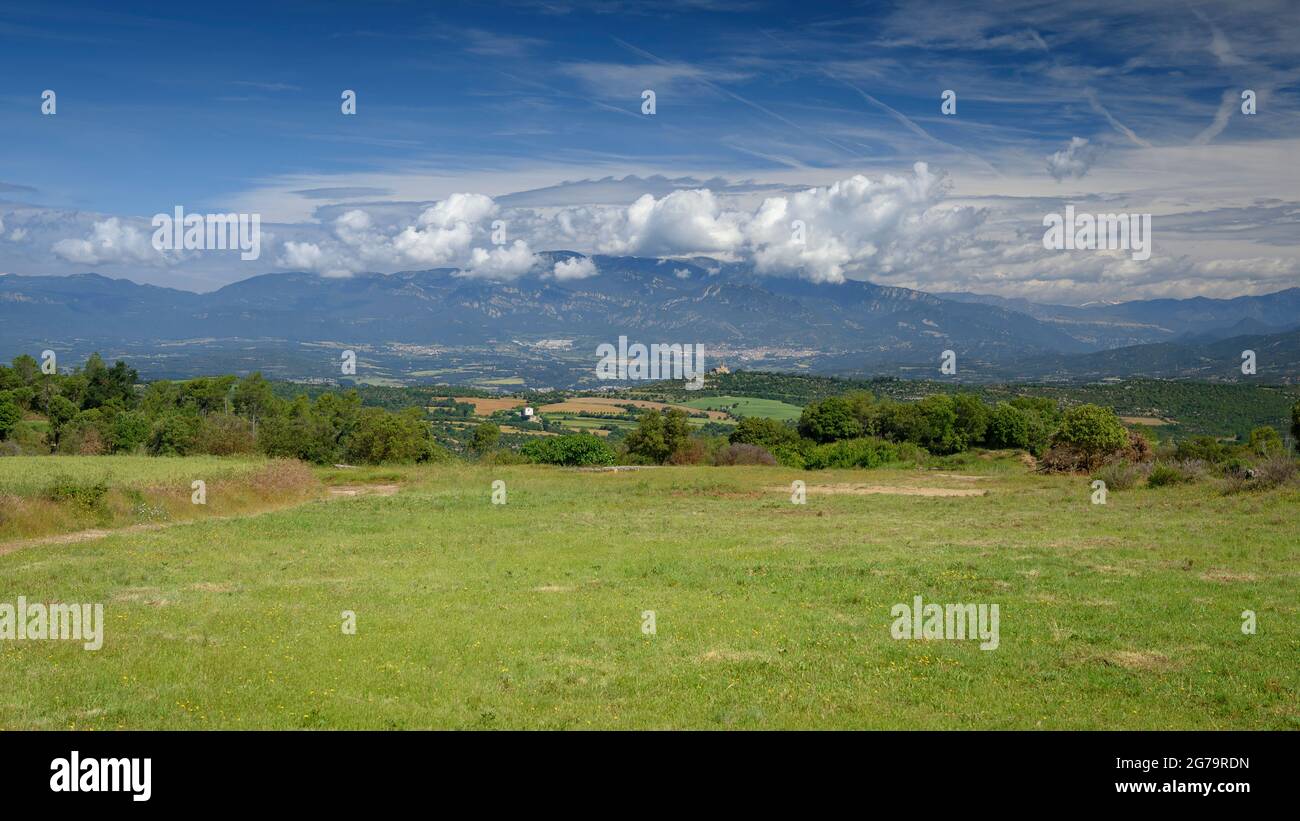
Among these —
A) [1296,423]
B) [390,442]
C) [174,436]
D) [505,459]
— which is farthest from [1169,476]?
[174,436]

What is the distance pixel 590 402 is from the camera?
498 feet

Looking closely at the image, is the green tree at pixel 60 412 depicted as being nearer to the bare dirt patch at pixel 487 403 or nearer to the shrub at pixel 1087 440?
the bare dirt patch at pixel 487 403

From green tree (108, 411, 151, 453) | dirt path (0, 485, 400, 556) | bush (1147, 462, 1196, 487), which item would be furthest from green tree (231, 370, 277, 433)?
bush (1147, 462, 1196, 487)

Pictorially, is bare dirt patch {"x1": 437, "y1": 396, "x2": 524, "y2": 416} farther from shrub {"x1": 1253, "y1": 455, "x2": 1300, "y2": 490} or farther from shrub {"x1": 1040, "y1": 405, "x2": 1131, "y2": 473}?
shrub {"x1": 1253, "y1": 455, "x2": 1300, "y2": 490}

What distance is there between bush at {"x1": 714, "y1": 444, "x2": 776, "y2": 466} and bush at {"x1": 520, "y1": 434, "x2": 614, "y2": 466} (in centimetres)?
881

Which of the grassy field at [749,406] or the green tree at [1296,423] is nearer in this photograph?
the green tree at [1296,423]

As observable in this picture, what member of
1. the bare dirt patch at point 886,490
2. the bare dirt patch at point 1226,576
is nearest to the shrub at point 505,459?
the bare dirt patch at point 886,490

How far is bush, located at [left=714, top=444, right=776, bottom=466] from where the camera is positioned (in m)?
68.4

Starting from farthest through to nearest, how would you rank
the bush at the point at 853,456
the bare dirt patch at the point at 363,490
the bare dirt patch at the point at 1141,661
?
the bush at the point at 853,456
the bare dirt patch at the point at 363,490
the bare dirt patch at the point at 1141,661

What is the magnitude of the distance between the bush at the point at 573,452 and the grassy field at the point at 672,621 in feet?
103

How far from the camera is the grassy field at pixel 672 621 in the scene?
486 inches

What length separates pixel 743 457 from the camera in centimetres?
6850
